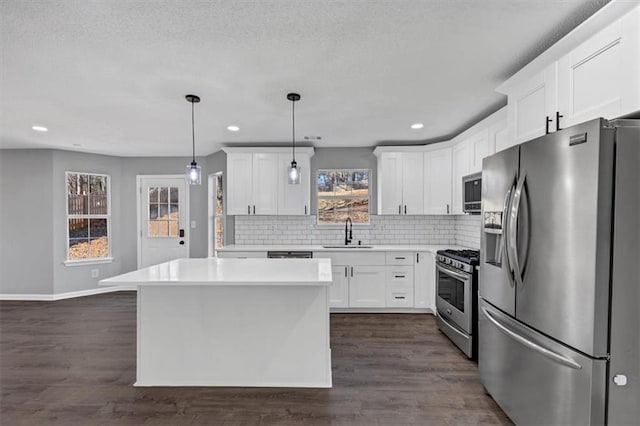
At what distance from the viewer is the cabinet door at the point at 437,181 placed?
4.38 metres

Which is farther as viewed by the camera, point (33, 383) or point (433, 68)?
point (33, 383)

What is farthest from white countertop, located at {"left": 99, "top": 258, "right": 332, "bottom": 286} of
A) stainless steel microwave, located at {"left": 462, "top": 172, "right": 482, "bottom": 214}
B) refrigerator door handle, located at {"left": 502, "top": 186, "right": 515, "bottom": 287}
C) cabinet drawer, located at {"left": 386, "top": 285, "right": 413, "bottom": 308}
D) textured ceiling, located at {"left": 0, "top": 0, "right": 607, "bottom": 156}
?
stainless steel microwave, located at {"left": 462, "top": 172, "right": 482, "bottom": 214}

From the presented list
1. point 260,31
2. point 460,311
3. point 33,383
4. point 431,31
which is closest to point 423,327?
point 460,311

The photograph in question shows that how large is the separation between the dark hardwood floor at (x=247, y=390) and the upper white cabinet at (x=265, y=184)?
6.60ft

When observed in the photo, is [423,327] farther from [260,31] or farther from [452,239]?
[260,31]

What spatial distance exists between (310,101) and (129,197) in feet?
14.5

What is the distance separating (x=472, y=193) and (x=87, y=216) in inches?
238

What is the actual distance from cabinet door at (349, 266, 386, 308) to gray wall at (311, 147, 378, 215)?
112 cm

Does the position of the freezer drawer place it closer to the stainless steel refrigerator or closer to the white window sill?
the stainless steel refrigerator

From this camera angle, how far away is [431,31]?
1909 mm

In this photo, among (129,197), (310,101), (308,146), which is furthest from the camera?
(129,197)

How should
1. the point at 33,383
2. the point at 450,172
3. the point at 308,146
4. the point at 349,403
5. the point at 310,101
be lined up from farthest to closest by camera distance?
the point at 308,146 → the point at 450,172 → the point at 310,101 → the point at 33,383 → the point at 349,403

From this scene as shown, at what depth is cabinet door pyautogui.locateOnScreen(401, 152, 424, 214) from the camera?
15.1 feet

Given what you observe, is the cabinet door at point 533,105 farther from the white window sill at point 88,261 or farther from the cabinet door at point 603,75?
the white window sill at point 88,261
